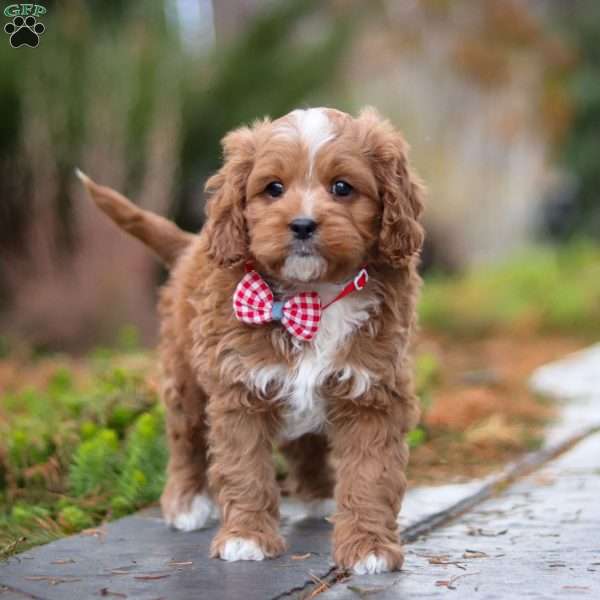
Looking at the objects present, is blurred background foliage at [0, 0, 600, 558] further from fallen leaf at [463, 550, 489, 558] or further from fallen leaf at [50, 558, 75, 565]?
fallen leaf at [463, 550, 489, 558]

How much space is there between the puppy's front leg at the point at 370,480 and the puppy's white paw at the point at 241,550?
27 cm

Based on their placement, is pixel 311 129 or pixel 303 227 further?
pixel 311 129

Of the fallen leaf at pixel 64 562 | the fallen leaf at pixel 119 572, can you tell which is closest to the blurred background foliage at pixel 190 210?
the fallen leaf at pixel 64 562

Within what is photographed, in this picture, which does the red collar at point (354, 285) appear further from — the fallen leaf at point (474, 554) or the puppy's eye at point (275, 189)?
the fallen leaf at point (474, 554)

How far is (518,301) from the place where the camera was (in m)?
11.6

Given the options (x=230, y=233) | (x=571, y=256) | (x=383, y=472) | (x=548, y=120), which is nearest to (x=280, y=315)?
(x=230, y=233)

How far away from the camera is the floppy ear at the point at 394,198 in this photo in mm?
3734

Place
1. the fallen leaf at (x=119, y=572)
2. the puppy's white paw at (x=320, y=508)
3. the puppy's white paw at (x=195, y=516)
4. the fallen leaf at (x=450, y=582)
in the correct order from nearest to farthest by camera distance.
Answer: the fallen leaf at (x=450, y=582), the fallen leaf at (x=119, y=572), the puppy's white paw at (x=195, y=516), the puppy's white paw at (x=320, y=508)

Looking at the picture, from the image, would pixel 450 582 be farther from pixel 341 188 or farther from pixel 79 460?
pixel 79 460

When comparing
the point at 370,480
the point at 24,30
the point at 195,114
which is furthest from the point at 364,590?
the point at 195,114

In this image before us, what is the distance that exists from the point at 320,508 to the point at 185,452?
1.95 ft

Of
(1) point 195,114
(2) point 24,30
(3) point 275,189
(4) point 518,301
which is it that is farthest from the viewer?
(1) point 195,114

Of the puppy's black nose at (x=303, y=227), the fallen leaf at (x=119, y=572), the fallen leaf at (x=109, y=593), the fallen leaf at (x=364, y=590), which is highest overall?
the puppy's black nose at (x=303, y=227)

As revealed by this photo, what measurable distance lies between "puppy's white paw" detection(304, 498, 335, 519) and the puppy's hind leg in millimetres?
400
